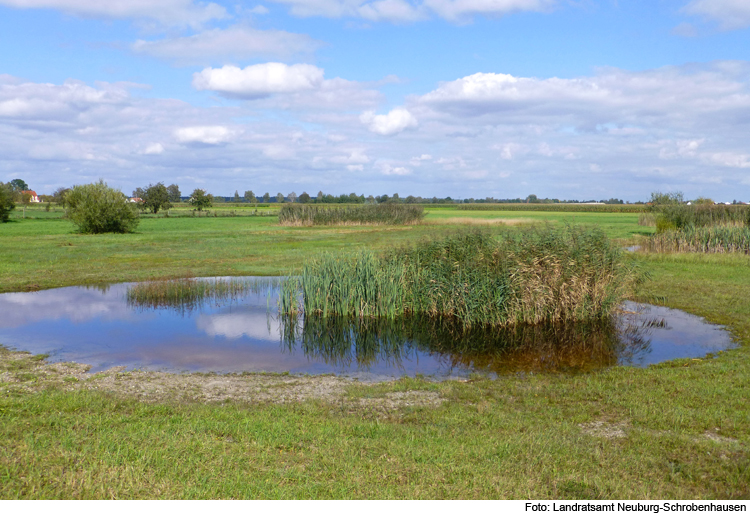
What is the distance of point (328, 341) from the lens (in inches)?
493

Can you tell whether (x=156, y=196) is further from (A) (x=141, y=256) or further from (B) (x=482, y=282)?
(B) (x=482, y=282)

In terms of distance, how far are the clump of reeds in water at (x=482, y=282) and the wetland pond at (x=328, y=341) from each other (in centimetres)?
50

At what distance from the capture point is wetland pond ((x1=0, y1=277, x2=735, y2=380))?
10.6m

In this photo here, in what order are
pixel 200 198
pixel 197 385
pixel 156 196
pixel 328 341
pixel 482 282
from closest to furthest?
pixel 197 385 < pixel 328 341 < pixel 482 282 < pixel 156 196 < pixel 200 198

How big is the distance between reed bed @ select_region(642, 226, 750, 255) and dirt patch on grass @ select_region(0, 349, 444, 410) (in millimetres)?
24326

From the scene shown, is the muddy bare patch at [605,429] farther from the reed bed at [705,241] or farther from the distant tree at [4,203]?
the distant tree at [4,203]

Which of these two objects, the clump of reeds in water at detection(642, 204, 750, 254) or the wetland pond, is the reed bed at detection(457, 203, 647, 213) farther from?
the wetland pond

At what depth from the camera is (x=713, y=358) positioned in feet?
34.6

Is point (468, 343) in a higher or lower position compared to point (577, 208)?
lower

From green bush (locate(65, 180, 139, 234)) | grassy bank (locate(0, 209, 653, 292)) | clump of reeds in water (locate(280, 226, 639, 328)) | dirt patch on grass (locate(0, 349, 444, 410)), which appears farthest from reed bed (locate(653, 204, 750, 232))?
green bush (locate(65, 180, 139, 234))

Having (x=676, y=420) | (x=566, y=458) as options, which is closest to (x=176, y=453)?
(x=566, y=458)

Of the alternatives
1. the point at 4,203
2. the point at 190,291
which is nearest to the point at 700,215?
the point at 190,291

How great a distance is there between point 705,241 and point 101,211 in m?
41.0

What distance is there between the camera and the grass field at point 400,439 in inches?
193
